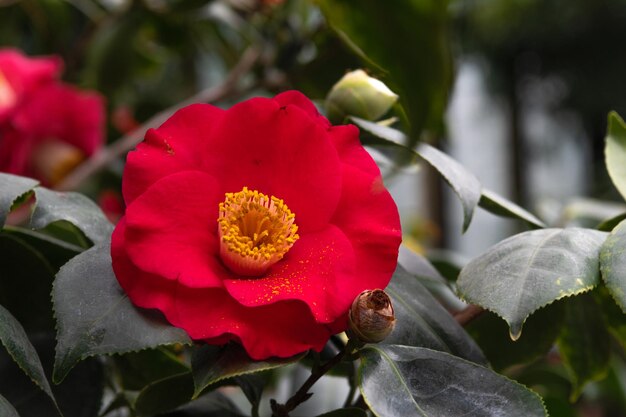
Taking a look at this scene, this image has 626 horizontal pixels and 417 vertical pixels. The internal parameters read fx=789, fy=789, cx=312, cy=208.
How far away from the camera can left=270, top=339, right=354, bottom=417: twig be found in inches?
13.4

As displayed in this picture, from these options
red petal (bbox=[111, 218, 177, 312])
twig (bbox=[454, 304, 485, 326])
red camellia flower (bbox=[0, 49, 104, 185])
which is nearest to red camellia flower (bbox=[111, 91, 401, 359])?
red petal (bbox=[111, 218, 177, 312])

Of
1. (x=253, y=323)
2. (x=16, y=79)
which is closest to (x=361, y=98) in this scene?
(x=253, y=323)

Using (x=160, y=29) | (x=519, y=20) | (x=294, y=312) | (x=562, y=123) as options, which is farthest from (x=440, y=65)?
(x=562, y=123)

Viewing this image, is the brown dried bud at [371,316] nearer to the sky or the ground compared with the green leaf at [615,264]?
nearer to the ground

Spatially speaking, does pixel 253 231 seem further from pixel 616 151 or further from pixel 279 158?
pixel 616 151

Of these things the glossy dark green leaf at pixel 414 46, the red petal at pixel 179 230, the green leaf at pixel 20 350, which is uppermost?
the glossy dark green leaf at pixel 414 46

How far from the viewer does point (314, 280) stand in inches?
13.4

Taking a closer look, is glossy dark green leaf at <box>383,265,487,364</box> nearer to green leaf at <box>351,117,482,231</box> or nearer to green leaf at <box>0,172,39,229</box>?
green leaf at <box>351,117,482,231</box>

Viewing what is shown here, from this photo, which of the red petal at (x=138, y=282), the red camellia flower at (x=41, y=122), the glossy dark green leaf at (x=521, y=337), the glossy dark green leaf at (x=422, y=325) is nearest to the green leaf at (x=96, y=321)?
the red petal at (x=138, y=282)

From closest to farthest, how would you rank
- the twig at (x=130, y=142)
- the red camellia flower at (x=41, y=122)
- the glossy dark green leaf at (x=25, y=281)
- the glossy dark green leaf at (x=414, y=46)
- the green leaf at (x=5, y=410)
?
the glossy dark green leaf at (x=414, y=46)
the green leaf at (x=5, y=410)
the glossy dark green leaf at (x=25, y=281)
the red camellia flower at (x=41, y=122)
the twig at (x=130, y=142)

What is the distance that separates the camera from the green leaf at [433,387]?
0.32 m

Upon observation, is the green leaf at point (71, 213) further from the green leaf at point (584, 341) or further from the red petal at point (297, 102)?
the green leaf at point (584, 341)

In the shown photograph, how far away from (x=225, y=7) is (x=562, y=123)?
366 cm

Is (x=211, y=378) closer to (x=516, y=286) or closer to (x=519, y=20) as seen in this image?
(x=516, y=286)
